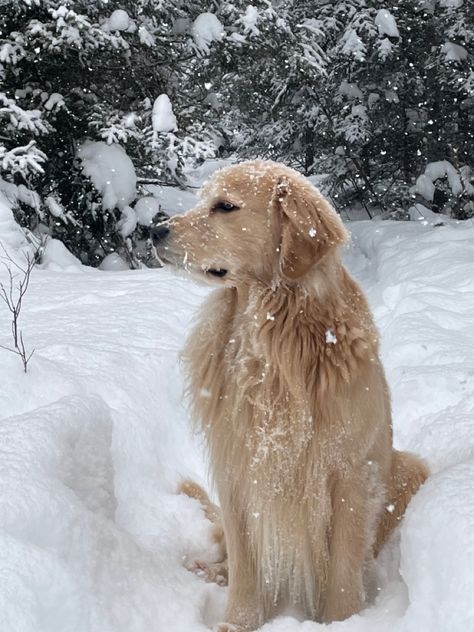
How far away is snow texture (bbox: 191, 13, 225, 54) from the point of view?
9.64 metres

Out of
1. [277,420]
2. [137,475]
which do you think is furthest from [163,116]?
[277,420]

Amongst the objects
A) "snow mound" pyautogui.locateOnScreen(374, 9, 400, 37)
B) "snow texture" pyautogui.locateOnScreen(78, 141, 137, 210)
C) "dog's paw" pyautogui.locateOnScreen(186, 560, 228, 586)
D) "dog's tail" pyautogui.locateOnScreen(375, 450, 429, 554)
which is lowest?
"dog's paw" pyautogui.locateOnScreen(186, 560, 228, 586)

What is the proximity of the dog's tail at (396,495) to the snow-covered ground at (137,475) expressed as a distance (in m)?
0.09

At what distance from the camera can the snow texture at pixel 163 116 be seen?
29.9ft

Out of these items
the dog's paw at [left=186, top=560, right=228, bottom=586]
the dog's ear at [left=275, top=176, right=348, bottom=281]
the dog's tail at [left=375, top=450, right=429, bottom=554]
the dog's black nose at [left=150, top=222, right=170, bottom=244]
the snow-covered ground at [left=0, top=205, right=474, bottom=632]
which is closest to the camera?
the snow-covered ground at [left=0, top=205, right=474, bottom=632]

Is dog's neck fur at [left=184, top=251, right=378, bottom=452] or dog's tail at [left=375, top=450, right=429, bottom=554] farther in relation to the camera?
dog's tail at [left=375, top=450, right=429, bottom=554]

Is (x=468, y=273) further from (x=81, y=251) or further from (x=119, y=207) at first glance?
(x=81, y=251)

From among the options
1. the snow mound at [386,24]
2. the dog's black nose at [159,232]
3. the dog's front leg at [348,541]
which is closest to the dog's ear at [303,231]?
the dog's black nose at [159,232]

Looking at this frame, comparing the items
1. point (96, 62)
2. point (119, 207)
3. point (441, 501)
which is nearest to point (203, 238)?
point (441, 501)

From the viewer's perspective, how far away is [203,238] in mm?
2705

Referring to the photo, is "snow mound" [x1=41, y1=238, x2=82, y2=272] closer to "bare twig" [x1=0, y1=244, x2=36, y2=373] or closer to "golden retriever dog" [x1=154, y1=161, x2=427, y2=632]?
"bare twig" [x1=0, y1=244, x2=36, y2=373]

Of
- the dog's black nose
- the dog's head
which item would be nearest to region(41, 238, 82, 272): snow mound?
the dog's black nose

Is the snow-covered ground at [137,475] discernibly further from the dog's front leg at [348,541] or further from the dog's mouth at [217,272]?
the dog's mouth at [217,272]

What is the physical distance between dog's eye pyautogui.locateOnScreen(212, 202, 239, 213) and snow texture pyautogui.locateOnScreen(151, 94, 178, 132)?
6855mm
